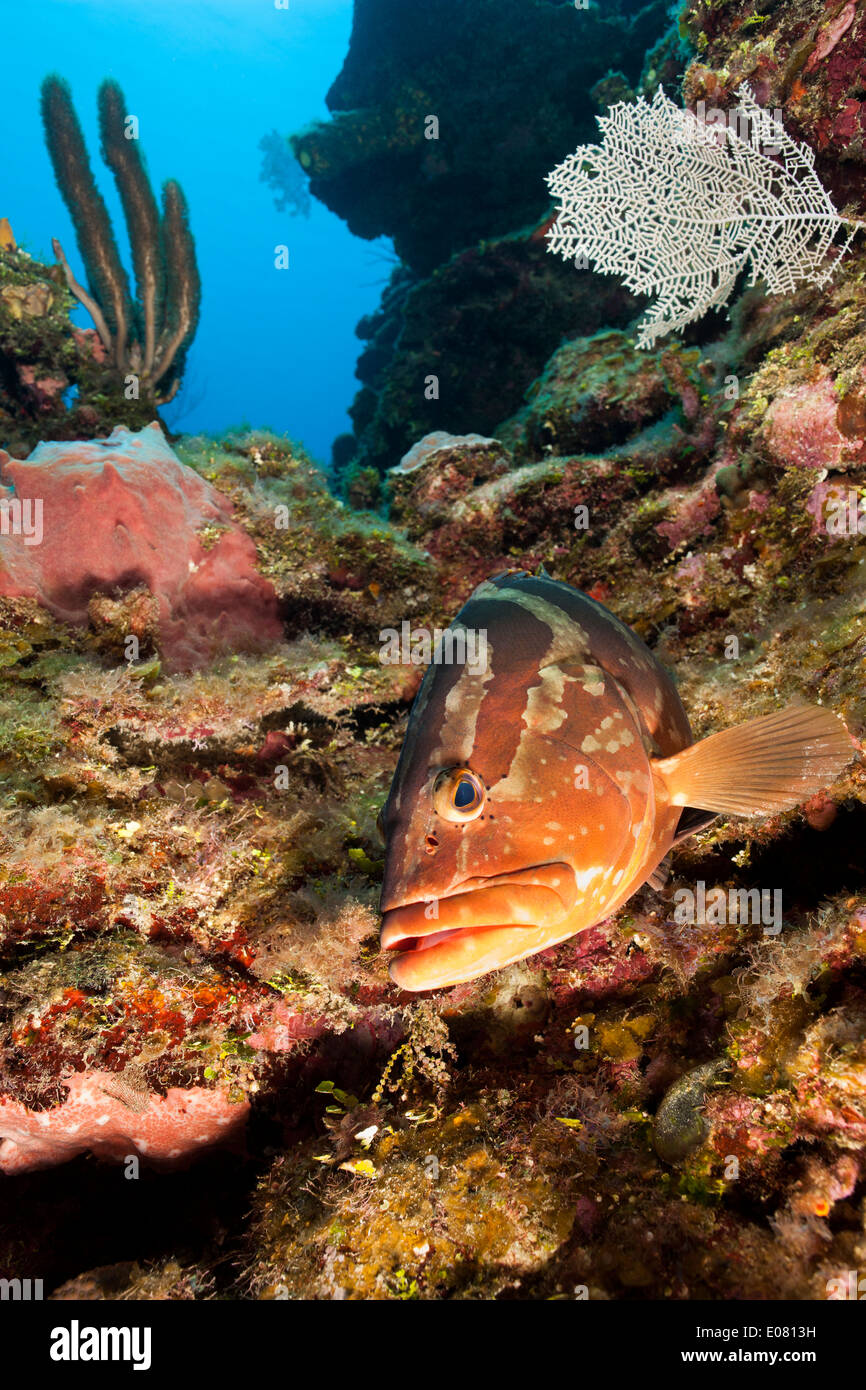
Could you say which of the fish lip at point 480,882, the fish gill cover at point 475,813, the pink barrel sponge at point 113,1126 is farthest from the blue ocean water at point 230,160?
the fish lip at point 480,882

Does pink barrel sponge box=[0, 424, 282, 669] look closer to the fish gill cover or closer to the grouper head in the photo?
the fish gill cover

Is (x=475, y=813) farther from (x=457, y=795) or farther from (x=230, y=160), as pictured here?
(x=230, y=160)

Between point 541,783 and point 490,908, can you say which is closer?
point 490,908

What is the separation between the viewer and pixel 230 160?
14500cm

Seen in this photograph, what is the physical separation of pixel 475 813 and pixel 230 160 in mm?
195709

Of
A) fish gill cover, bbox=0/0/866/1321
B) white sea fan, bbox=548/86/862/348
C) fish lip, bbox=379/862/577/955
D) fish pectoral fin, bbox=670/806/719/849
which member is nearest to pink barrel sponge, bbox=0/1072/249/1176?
fish gill cover, bbox=0/0/866/1321

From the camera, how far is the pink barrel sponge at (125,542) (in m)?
4.97

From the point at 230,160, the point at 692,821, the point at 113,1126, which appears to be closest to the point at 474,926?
the point at 692,821

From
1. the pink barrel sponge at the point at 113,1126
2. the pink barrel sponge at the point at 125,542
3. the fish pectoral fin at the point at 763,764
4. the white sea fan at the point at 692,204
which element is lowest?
the pink barrel sponge at the point at 113,1126

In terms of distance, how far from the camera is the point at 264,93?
122625 mm

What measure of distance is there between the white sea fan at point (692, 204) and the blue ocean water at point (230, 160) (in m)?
69.2

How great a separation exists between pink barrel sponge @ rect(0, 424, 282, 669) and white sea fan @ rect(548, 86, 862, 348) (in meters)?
5.28

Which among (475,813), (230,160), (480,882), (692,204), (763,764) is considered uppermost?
(230,160)

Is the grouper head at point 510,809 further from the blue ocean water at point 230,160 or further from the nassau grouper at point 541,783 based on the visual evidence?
the blue ocean water at point 230,160
